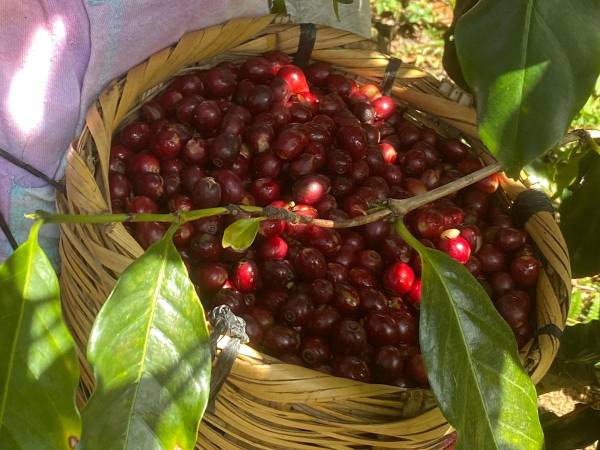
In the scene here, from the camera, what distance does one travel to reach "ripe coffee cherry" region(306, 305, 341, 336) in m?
1.24

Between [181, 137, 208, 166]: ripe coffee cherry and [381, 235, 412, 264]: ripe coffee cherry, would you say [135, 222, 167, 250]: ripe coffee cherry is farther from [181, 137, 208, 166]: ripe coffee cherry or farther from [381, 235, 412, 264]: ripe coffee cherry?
[381, 235, 412, 264]: ripe coffee cherry

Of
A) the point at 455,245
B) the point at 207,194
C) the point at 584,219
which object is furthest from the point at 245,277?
the point at 584,219

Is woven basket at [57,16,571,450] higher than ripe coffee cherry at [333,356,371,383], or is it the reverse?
woven basket at [57,16,571,450]

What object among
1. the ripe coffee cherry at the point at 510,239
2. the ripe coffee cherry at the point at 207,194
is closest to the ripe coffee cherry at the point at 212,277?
the ripe coffee cherry at the point at 207,194

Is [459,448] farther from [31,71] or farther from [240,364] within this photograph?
[31,71]

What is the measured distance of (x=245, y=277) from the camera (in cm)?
126

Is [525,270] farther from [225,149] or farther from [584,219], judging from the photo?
[225,149]

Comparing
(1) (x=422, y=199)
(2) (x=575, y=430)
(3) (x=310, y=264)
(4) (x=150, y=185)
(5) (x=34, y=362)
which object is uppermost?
(5) (x=34, y=362)

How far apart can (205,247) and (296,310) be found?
190 mm

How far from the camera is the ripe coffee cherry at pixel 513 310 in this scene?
127cm

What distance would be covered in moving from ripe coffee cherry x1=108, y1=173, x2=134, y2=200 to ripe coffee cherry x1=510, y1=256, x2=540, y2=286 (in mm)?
734

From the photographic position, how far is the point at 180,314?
2.68 feet

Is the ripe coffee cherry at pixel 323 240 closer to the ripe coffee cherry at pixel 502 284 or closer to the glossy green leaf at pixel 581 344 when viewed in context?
the ripe coffee cherry at pixel 502 284

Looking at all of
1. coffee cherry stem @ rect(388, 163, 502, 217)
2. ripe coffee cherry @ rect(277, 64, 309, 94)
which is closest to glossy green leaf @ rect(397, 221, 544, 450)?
coffee cherry stem @ rect(388, 163, 502, 217)
